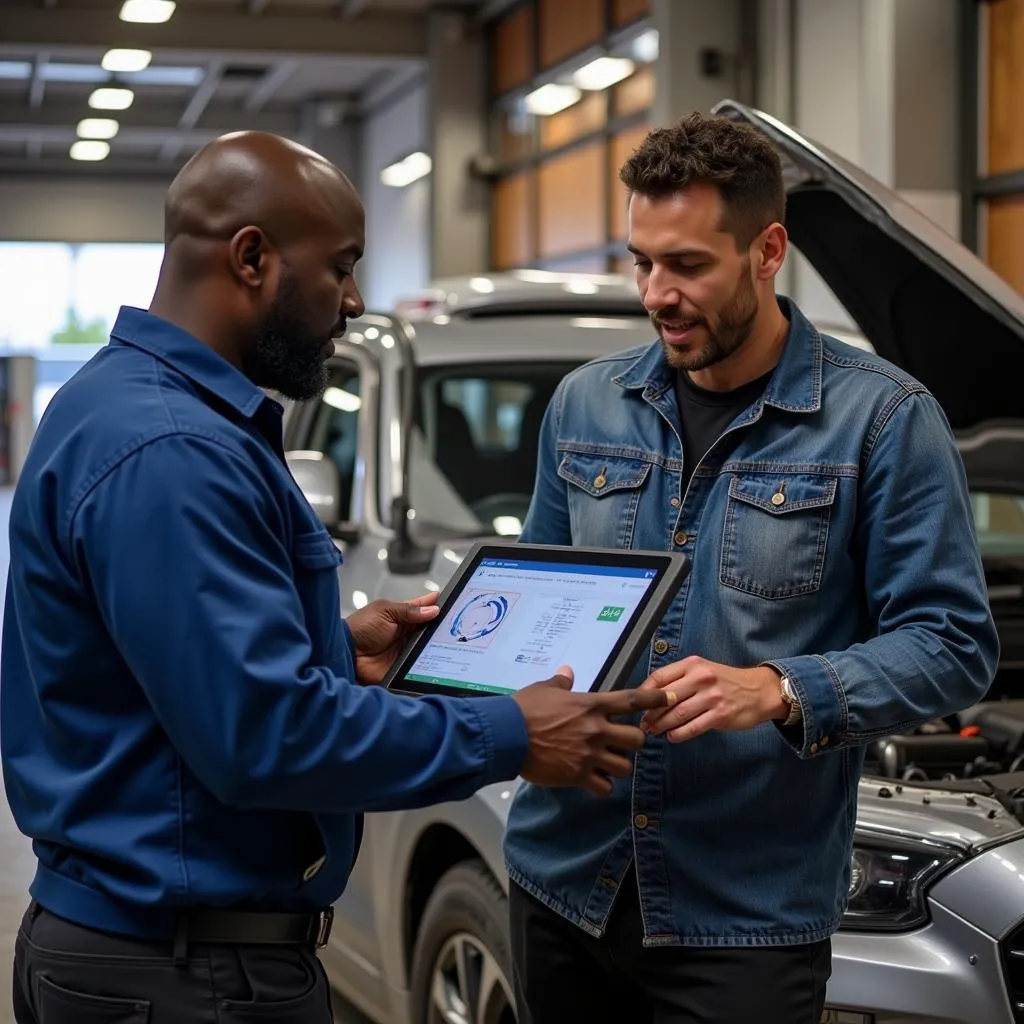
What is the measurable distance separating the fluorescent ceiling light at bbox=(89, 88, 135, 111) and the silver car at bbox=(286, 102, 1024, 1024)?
15159mm

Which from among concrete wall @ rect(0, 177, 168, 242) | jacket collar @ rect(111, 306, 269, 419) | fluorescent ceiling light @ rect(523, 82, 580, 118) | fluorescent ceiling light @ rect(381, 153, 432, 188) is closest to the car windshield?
jacket collar @ rect(111, 306, 269, 419)

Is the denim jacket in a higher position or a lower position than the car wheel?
higher

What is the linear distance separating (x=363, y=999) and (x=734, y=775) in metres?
2.08

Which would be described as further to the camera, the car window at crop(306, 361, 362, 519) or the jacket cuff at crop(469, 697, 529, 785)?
the car window at crop(306, 361, 362, 519)

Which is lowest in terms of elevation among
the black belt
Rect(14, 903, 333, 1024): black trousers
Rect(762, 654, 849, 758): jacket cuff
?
Rect(14, 903, 333, 1024): black trousers

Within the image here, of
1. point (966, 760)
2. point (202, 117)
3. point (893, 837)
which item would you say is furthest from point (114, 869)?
point (202, 117)

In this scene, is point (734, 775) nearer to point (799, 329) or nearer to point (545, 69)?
point (799, 329)

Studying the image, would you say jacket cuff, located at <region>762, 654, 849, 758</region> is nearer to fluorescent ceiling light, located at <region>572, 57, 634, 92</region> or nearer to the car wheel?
the car wheel

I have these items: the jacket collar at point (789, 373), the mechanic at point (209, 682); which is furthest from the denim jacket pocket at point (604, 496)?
the mechanic at point (209, 682)

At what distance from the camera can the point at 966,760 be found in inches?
131

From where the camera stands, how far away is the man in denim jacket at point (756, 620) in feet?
6.98

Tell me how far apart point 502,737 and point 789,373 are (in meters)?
0.72

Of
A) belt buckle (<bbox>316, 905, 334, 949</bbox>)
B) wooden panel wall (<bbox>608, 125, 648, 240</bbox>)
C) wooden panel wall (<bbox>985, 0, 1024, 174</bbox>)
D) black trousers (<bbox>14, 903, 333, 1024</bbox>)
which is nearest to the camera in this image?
black trousers (<bbox>14, 903, 333, 1024</bbox>)

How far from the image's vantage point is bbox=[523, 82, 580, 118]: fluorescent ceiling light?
14.1 meters
